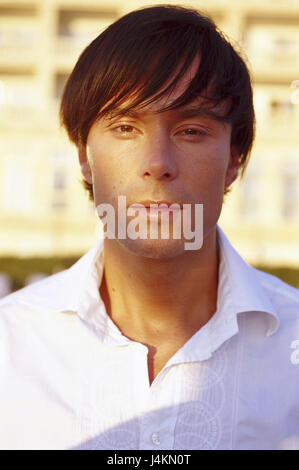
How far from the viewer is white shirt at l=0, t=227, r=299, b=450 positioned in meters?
1.89

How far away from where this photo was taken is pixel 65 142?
69.9ft

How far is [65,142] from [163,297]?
1968 cm

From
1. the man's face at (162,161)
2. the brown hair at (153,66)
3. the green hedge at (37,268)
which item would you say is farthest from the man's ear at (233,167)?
the green hedge at (37,268)

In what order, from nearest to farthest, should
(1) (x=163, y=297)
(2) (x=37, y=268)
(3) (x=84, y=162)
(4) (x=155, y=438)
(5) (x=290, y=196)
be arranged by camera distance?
(4) (x=155, y=438), (1) (x=163, y=297), (3) (x=84, y=162), (2) (x=37, y=268), (5) (x=290, y=196)

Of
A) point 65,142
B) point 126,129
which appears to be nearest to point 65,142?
point 65,142

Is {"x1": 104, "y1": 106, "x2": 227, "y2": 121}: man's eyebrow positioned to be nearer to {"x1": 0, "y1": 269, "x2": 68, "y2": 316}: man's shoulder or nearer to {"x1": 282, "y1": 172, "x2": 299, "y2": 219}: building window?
{"x1": 0, "y1": 269, "x2": 68, "y2": 316}: man's shoulder

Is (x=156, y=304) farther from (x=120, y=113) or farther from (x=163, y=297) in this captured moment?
(x=120, y=113)

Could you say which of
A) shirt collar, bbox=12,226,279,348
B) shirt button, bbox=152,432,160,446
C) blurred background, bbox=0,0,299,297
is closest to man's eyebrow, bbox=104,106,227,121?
shirt collar, bbox=12,226,279,348

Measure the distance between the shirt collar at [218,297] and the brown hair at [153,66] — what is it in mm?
500

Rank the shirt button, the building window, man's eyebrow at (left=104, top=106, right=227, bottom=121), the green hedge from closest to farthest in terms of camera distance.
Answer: the shirt button < man's eyebrow at (left=104, top=106, right=227, bottom=121) < the green hedge < the building window

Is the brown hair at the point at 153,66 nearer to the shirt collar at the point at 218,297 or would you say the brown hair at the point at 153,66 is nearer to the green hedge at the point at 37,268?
the shirt collar at the point at 218,297

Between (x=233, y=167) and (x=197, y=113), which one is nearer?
(x=197, y=113)

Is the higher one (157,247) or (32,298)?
(157,247)

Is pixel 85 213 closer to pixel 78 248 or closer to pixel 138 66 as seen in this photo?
pixel 78 248
